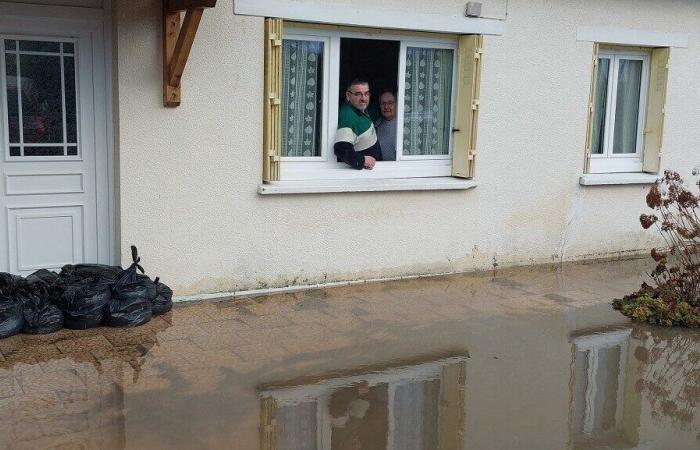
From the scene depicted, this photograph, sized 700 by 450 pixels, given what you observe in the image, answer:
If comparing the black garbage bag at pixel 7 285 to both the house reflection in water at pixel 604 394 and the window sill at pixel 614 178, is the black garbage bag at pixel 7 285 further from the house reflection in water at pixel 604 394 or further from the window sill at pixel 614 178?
the window sill at pixel 614 178

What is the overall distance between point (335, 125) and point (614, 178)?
12.1 ft

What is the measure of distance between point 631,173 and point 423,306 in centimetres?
417

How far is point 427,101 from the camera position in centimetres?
882

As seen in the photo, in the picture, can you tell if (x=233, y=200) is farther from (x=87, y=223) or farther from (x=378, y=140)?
(x=378, y=140)

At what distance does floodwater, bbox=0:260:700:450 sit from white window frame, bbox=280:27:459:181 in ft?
4.25

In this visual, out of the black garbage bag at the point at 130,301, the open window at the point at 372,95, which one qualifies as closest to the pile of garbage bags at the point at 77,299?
the black garbage bag at the point at 130,301

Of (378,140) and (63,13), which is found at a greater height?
(63,13)

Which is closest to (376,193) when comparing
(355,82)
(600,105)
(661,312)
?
(355,82)

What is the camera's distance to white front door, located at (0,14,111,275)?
6.75 meters

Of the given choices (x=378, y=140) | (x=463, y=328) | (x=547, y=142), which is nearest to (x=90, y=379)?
(x=463, y=328)

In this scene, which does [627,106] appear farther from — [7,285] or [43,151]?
[7,285]

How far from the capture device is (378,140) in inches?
338

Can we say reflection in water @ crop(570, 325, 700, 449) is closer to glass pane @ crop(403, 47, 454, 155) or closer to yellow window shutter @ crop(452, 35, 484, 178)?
yellow window shutter @ crop(452, 35, 484, 178)

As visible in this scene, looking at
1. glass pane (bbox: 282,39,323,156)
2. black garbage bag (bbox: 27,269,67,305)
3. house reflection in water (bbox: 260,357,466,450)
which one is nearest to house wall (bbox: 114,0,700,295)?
glass pane (bbox: 282,39,323,156)
